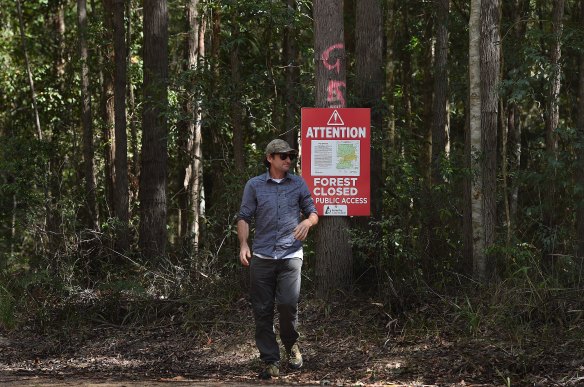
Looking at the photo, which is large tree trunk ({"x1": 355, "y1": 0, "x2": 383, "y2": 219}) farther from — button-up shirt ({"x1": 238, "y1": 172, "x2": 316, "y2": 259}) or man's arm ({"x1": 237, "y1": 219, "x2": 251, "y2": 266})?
man's arm ({"x1": 237, "y1": 219, "x2": 251, "y2": 266})

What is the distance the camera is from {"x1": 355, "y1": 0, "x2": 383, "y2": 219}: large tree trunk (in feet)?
42.5

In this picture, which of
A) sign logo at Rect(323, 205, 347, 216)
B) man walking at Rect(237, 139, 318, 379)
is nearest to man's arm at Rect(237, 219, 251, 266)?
man walking at Rect(237, 139, 318, 379)

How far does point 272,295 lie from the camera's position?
936cm

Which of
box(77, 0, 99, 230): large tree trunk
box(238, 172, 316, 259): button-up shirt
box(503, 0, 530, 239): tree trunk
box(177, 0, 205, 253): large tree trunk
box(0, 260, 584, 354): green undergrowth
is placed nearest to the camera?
box(238, 172, 316, 259): button-up shirt

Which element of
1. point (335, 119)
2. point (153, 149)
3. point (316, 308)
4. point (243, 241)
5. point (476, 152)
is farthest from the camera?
point (153, 149)

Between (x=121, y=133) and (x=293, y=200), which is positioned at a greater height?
(x=121, y=133)

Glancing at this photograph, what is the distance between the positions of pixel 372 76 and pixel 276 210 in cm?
458

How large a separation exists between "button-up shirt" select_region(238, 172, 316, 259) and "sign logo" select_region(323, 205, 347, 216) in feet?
8.91

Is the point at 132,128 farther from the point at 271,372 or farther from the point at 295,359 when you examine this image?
the point at 271,372

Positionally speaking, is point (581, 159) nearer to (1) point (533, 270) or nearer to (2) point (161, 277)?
(1) point (533, 270)

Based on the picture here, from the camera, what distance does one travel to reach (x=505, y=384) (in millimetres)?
8633

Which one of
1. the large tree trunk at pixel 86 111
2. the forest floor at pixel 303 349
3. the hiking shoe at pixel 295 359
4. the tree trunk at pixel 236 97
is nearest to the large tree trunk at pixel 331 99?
the forest floor at pixel 303 349

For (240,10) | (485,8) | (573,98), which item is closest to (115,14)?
(240,10)

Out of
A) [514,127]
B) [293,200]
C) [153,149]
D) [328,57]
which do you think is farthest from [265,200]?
[514,127]
